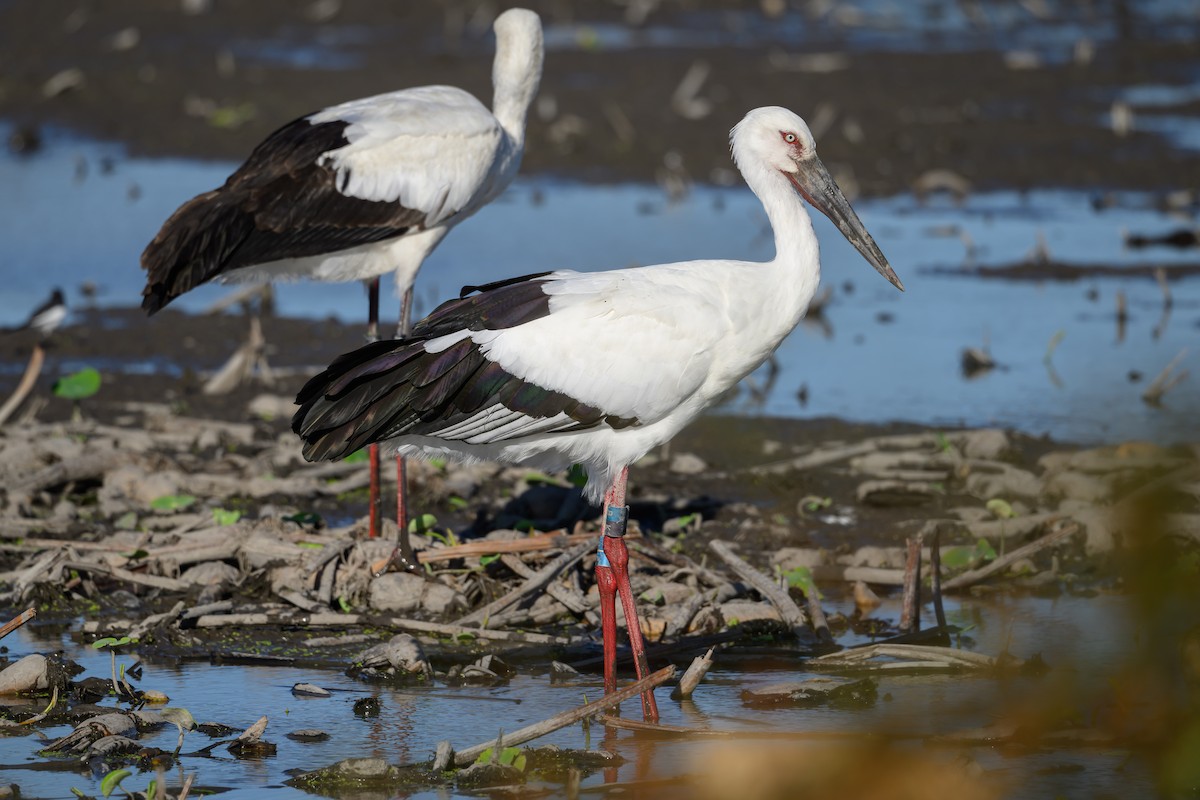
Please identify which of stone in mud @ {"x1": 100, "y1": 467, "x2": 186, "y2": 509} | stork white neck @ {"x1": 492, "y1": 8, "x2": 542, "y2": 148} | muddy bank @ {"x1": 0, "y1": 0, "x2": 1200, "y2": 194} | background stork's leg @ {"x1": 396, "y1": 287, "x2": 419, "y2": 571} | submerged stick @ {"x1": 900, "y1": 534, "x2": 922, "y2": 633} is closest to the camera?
submerged stick @ {"x1": 900, "y1": 534, "x2": 922, "y2": 633}

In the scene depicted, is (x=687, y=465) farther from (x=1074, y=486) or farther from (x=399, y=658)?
(x=399, y=658)

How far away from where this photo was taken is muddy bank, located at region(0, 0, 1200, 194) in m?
15.9

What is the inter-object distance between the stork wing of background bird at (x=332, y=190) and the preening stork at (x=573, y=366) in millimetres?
1806

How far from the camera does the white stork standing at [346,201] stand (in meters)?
6.95

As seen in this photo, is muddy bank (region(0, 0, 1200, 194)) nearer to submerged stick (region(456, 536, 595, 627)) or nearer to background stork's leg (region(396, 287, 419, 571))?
background stork's leg (region(396, 287, 419, 571))

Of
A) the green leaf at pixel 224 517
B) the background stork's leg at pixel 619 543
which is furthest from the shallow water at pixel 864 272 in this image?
the green leaf at pixel 224 517

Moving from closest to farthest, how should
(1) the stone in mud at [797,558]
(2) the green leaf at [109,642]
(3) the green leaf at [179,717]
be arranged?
(3) the green leaf at [179,717], (2) the green leaf at [109,642], (1) the stone in mud at [797,558]

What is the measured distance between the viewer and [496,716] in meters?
5.18

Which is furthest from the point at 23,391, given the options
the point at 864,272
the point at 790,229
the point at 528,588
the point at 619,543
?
the point at 864,272

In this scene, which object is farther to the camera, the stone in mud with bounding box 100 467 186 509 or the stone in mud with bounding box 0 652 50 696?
the stone in mud with bounding box 100 467 186 509

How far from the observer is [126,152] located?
16.8 metres

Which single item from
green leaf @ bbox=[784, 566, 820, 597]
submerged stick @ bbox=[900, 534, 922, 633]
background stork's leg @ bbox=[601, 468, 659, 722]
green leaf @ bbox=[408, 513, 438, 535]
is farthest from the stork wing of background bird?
submerged stick @ bbox=[900, 534, 922, 633]

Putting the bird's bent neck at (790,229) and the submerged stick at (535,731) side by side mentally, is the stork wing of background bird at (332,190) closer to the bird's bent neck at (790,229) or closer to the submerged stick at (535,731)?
the bird's bent neck at (790,229)

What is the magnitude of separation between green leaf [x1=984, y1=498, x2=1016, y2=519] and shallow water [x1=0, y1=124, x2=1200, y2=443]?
2.52 feet
